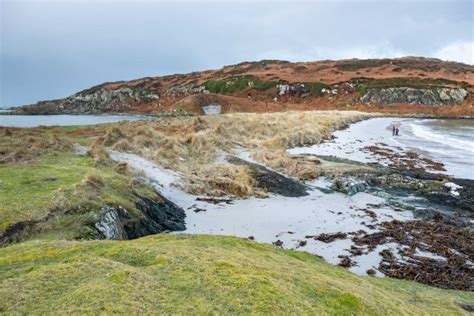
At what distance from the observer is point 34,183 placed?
1382 cm

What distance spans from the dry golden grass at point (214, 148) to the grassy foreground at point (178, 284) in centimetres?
1200

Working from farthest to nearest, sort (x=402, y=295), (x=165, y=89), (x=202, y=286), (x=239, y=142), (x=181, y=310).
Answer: (x=165, y=89) → (x=239, y=142) → (x=402, y=295) → (x=202, y=286) → (x=181, y=310)

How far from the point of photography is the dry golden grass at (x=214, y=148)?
2012 cm

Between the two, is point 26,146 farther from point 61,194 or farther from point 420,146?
point 420,146

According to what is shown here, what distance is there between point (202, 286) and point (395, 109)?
9484 cm

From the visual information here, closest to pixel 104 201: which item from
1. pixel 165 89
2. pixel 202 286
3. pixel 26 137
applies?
pixel 202 286

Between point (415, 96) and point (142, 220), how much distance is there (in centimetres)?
9278

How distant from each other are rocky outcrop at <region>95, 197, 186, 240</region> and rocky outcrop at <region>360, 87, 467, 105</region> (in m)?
86.0

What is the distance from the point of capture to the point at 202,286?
5648 mm

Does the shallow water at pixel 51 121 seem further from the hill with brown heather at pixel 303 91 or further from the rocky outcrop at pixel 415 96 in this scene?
the rocky outcrop at pixel 415 96

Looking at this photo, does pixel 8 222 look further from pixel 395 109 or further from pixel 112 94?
pixel 112 94

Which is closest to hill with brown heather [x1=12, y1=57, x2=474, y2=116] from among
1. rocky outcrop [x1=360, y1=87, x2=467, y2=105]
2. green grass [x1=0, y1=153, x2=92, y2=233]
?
rocky outcrop [x1=360, y1=87, x2=467, y2=105]

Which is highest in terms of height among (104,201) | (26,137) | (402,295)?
(26,137)

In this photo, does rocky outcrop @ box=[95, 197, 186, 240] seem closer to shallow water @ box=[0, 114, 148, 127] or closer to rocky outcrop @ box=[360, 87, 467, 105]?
shallow water @ box=[0, 114, 148, 127]
